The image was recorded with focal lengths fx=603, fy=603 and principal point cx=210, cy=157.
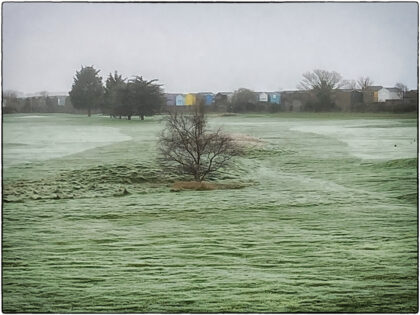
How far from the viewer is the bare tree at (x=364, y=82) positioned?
3.21 metres

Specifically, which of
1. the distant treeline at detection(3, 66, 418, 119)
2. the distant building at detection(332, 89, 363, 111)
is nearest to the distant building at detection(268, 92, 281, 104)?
the distant treeline at detection(3, 66, 418, 119)

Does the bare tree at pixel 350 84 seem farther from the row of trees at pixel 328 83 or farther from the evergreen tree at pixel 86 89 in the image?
the evergreen tree at pixel 86 89

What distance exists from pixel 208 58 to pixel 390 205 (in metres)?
1.24

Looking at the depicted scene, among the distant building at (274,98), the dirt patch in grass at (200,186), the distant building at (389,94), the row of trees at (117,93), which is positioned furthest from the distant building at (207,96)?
the distant building at (389,94)

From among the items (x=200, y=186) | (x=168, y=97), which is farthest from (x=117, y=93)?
(x=200, y=186)

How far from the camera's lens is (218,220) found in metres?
3.14

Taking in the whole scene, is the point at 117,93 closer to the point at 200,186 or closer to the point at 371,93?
the point at 200,186

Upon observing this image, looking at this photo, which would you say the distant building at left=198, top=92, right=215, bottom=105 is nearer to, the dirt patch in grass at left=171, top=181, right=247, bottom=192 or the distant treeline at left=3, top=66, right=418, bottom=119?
the distant treeline at left=3, top=66, right=418, bottom=119

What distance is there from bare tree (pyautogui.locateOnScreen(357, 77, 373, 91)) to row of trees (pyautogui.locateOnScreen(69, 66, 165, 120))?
1.05 metres

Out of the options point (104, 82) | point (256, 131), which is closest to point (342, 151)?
point (256, 131)

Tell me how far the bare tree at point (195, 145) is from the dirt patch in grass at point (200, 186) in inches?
1.4

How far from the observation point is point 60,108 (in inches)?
126

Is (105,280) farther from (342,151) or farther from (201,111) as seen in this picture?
(342,151)

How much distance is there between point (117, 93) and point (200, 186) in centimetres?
67
